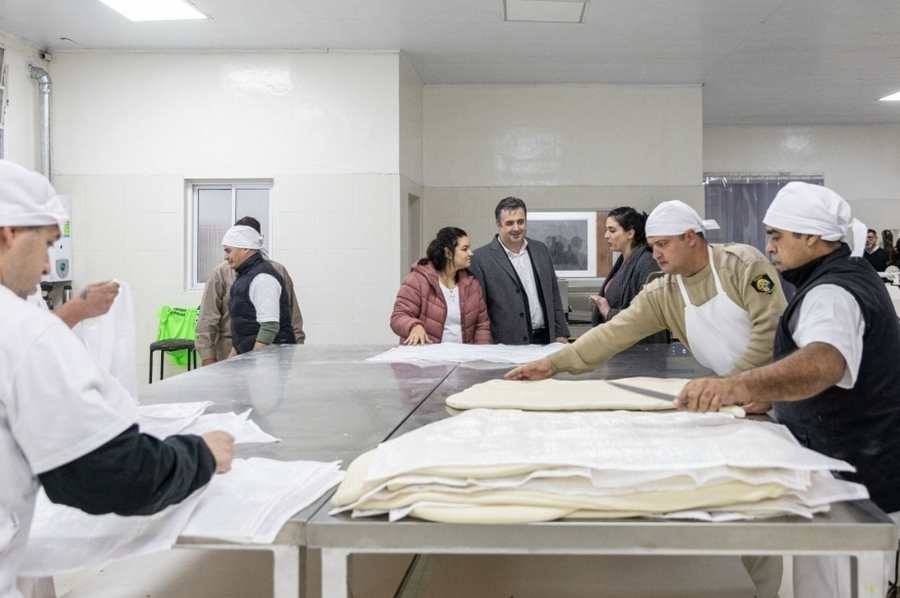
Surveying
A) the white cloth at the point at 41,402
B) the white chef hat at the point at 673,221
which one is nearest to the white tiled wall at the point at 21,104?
the white chef hat at the point at 673,221

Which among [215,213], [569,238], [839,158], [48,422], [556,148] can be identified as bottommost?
[48,422]

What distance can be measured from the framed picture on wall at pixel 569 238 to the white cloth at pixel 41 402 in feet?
19.5

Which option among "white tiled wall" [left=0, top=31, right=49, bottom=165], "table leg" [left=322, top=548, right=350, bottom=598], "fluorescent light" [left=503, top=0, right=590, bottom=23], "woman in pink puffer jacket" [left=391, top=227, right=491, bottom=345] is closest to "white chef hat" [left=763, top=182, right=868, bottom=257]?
"table leg" [left=322, top=548, right=350, bottom=598]

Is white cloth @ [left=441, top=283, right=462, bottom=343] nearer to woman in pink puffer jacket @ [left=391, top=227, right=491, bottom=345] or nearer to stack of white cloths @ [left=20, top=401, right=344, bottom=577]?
woman in pink puffer jacket @ [left=391, top=227, right=491, bottom=345]

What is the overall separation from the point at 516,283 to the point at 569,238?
3056 mm

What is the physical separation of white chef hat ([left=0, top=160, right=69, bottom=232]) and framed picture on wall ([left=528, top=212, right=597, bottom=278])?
19.2 ft

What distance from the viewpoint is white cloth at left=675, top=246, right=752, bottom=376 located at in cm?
244

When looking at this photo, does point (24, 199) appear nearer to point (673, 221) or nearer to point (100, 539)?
point (100, 539)

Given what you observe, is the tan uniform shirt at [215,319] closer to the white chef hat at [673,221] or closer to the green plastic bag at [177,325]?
the green plastic bag at [177,325]

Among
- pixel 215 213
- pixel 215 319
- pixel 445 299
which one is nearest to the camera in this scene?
pixel 445 299

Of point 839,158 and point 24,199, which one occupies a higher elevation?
point 839,158

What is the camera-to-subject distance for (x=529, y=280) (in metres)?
4.14

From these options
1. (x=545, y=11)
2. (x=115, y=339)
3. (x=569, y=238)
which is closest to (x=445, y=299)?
(x=115, y=339)

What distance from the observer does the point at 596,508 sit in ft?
3.93
